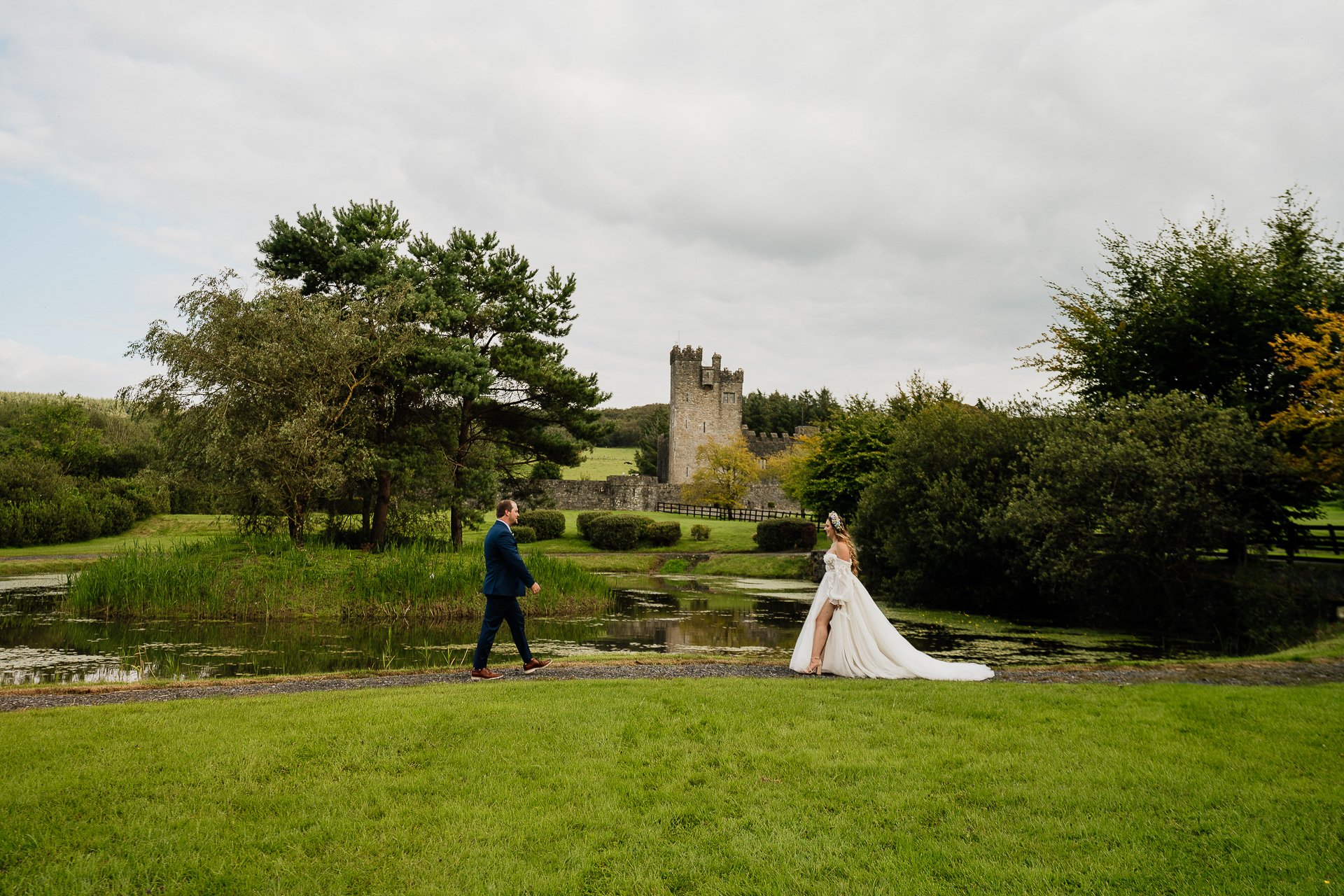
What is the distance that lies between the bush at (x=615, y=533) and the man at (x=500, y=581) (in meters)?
24.8

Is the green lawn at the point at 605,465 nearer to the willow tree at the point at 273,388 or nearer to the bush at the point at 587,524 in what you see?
the bush at the point at 587,524

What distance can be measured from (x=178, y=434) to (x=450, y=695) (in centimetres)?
1649

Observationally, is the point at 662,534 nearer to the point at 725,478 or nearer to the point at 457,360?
the point at 725,478

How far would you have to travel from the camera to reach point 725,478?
153ft

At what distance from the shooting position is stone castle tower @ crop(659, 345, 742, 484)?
5969cm

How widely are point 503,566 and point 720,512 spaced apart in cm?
3937

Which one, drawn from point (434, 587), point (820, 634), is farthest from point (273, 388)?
point (820, 634)

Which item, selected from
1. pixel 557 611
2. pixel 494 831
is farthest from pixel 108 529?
pixel 494 831

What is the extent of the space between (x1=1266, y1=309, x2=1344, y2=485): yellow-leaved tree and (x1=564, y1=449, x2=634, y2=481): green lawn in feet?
181

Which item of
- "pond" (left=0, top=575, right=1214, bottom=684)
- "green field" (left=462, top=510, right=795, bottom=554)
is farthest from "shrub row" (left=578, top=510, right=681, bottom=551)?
"pond" (left=0, top=575, right=1214, bottom=684)

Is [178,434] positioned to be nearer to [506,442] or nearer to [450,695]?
[506,442]

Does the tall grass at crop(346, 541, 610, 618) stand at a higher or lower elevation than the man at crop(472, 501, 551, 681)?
lower

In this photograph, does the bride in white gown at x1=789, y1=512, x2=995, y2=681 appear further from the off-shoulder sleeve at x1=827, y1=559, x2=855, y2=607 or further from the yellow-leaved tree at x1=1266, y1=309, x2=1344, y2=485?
the yellow-leaved tree at x1=1266, y1=309, x2=1344, y2=485

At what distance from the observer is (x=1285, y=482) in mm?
15805
